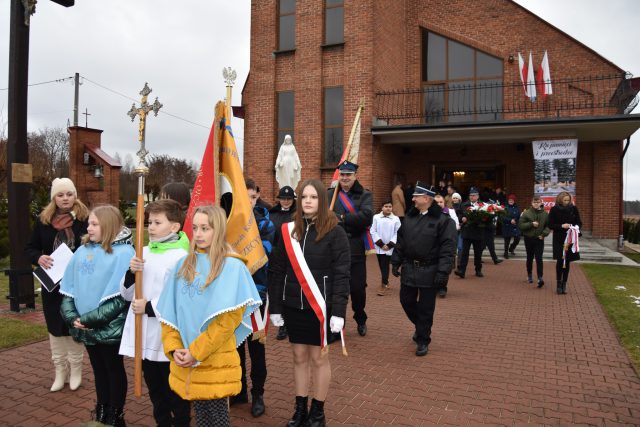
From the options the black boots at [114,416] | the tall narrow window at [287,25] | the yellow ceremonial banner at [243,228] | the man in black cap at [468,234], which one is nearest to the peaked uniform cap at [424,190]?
the yellow ceremonial banner at [243,228]

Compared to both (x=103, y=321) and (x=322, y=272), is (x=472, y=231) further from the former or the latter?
(x=103, y=321)

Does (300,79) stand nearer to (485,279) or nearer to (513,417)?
(485,279)

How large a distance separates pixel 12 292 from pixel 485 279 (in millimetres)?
9505

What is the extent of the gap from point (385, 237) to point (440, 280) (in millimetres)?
4322

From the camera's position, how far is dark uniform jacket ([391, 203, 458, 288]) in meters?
5.73

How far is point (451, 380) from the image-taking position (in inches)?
196

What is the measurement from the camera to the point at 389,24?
1820cm

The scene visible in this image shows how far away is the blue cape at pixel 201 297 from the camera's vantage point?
2973 mm

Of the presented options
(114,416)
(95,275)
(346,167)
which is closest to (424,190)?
(346,167)

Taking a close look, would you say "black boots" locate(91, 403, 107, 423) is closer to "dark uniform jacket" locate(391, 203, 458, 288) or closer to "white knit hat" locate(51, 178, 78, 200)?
"white knit hat" locate(51, 178, 78, 200)

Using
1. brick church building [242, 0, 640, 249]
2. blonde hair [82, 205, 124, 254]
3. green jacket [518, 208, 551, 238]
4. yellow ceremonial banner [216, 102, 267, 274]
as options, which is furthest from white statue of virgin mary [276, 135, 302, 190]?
blonde hair [82, 205, 124, 254]

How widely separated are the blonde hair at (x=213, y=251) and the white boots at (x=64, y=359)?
2327 mm

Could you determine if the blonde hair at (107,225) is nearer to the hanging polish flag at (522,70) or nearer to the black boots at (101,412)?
the black boots at (101,412)

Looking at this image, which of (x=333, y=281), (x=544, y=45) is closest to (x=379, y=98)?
(x=544, y=45)
